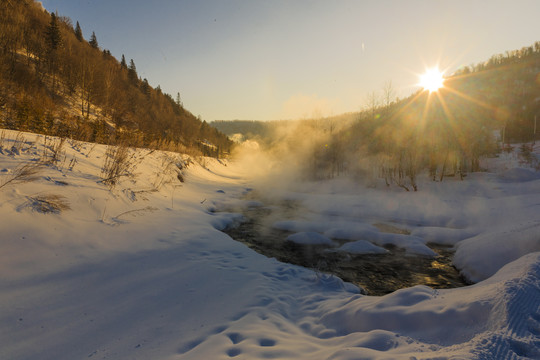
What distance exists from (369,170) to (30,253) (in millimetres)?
18553

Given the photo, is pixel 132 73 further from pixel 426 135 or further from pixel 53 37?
pixel 426 135

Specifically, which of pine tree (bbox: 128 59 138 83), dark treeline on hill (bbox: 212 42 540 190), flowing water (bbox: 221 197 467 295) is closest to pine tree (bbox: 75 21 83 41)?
pine tree (bbox: 128 59 138 83)

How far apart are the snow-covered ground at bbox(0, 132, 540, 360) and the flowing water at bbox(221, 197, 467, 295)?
39 cm

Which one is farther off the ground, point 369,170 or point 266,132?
point 266,132

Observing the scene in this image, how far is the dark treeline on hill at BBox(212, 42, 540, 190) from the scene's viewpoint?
15491 millimetres

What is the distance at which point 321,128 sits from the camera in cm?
2941

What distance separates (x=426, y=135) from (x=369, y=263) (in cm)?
1823

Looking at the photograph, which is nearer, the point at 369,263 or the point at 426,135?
the point at 369,263

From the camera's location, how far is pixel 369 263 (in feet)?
16.1

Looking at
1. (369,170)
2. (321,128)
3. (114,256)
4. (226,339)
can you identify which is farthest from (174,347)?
(321,128)

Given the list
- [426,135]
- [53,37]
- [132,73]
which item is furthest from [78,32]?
[426,135]

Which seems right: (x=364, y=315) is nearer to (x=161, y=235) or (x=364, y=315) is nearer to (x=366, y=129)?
(x=161, y=235)

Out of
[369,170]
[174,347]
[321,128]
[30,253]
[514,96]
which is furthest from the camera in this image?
[514,96]

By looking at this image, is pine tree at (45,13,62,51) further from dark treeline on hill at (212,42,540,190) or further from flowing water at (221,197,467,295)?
flowing water at (221,197,467,295)
